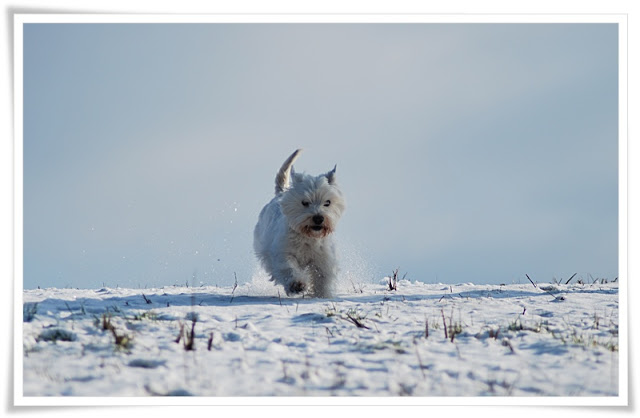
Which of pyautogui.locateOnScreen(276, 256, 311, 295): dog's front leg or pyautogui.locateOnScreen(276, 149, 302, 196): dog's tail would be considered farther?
pyautogui.locateOnScreen(276, 149, 302, 196): dog's tail

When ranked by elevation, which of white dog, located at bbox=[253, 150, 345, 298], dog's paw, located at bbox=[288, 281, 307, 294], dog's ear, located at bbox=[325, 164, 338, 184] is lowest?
dog's paw, located at bbox=[288, 281, 307, 294]

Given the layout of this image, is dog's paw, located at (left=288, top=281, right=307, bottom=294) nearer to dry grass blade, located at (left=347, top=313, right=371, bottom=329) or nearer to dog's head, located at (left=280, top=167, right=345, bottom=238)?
dog's head, located at (left=280, top=167, right=345, bottom=238)

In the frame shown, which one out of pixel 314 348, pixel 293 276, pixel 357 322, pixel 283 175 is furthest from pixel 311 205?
pixel 314 348

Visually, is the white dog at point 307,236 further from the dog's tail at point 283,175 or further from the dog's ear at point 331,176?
the dog's tail at point 283,175

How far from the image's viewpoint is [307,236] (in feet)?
28.4

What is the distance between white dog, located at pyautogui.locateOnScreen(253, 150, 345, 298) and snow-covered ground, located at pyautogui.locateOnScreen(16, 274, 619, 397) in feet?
4.38

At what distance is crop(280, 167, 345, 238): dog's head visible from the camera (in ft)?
27.9

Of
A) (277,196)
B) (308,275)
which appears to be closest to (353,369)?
(308,275)

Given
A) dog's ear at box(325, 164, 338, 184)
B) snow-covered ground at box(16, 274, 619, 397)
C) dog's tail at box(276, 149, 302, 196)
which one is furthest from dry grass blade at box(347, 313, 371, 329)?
dog's tail at box(276, 149, 302, 196)
